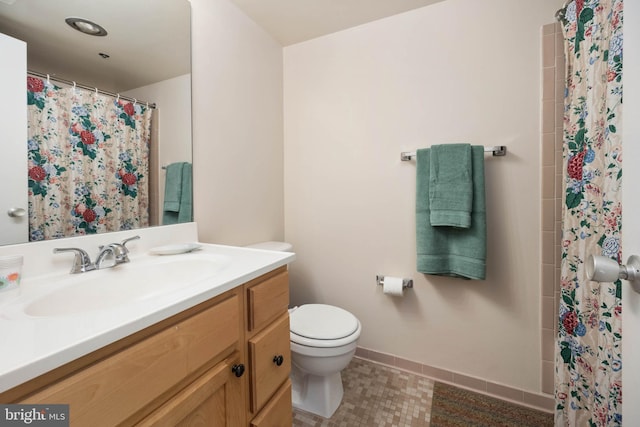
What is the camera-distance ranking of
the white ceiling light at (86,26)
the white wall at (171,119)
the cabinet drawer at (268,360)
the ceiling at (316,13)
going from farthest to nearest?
the ceiling at (316,13), the white wall at (171,119), the white ceiling light at (86,26), the cabinet drawer at (268,360)

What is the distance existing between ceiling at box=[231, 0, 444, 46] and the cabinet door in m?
1.81

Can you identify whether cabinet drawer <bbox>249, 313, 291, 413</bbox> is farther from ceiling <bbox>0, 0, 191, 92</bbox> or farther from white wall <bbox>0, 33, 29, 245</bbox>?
ceiling <bbox>0, 0, 191, 92</bbox>

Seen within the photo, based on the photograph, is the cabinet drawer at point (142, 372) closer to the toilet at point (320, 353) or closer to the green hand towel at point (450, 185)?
the toilet at point (320, 353)

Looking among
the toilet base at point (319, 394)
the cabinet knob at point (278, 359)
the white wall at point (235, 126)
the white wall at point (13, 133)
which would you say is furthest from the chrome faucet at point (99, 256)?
the toilet base at point (319, 394)

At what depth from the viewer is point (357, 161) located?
181 centimetres

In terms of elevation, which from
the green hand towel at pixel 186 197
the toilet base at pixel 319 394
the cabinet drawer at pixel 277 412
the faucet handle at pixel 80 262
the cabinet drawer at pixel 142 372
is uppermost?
the green hand towel at pixel 186 197

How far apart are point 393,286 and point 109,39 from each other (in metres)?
1.78

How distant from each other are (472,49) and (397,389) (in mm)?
1942

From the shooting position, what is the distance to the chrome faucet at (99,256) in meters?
0.90

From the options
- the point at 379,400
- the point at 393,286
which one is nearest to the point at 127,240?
the point at 393,286

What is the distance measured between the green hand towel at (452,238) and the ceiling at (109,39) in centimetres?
138

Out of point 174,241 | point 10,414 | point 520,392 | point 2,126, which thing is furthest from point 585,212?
point 2,126

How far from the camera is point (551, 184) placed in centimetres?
138

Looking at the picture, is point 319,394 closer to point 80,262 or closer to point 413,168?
point 80,262
